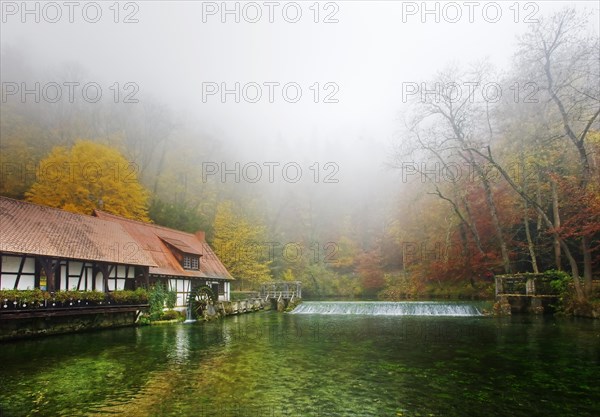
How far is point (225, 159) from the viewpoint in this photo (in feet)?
234

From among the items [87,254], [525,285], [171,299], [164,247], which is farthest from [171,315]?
[525,285]

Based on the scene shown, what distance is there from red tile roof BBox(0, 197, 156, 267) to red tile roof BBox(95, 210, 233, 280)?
171cm

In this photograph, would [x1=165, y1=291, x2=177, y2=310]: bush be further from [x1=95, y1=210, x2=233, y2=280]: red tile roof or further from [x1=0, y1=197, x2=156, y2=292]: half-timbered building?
[x1=0, y1=197, x2=156, y2=292]: half-timbered building

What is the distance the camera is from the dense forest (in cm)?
2466

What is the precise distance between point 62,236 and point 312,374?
644 inches

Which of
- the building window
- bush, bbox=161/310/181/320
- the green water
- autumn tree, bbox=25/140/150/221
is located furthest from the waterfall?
autumn tree, bbox=25/140/150/221

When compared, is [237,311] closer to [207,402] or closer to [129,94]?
[207,402]

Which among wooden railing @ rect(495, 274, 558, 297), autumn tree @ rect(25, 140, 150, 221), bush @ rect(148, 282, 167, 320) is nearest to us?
bush @ rect(148, 282, 167, 320)

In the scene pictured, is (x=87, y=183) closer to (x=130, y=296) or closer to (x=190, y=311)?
(x=190, y=311)

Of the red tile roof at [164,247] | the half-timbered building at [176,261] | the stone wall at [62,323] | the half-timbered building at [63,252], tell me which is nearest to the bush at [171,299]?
the half-timbered building at [176,261]

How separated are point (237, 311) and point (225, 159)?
1651 inches

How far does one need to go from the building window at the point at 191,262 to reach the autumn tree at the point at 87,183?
32.9 feet

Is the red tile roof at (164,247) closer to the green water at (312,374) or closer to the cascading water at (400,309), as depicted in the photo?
the cascading water at (400,309)

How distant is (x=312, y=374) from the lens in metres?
11.1
